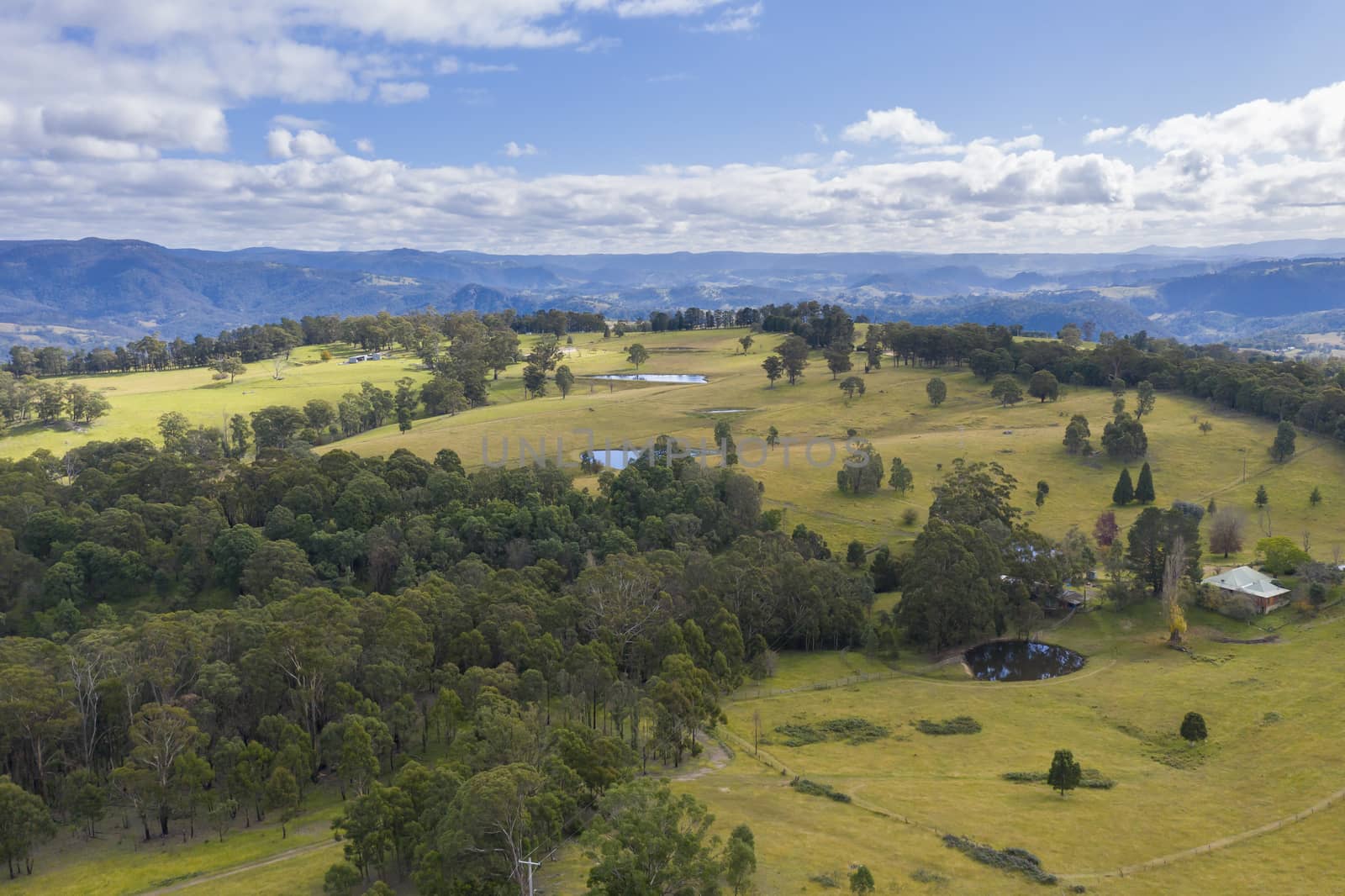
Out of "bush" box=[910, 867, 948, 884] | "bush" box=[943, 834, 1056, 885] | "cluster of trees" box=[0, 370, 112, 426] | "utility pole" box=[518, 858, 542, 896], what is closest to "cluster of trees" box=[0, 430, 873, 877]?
"utility pole" box=[518, 858, 542, 896]

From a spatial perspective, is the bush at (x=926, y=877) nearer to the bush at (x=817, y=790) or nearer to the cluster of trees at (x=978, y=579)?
the bush at (x=817, y=790)

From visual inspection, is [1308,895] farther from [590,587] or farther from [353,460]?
[353,460]

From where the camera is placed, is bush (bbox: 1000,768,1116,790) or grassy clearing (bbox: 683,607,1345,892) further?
bush (bbox: 1000,768,1116,790)

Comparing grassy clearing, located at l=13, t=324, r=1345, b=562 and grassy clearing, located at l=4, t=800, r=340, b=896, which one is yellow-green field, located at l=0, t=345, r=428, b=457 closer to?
grassy clearing, located at l=13, t=324, r=1345, b=562

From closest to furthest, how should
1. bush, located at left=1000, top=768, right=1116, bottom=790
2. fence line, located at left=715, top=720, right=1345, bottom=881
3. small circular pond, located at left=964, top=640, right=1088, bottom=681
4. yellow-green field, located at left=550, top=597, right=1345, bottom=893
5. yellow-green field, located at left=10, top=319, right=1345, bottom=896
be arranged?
fence line, located at left=715, top=720, right=1345, bottom=881, yellow-green field, located at left=550, top=597, right=1345, bottom=893, yellow-green field, located at left=10, top=319, right=1345, bottom=896, bush, located at left=1000, top=768, right=1116, bottom=790, small circular pond, located at left=964, top=640, right=1088, bottom=681

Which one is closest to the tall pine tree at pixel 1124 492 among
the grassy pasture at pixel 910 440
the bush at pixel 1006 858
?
the grassy pasture at pixel 910 440

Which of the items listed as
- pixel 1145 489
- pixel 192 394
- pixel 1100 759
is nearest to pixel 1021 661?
pixel 1100 759

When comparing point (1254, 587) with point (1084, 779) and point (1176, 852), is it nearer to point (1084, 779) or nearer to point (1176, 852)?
point (1084, 779)
